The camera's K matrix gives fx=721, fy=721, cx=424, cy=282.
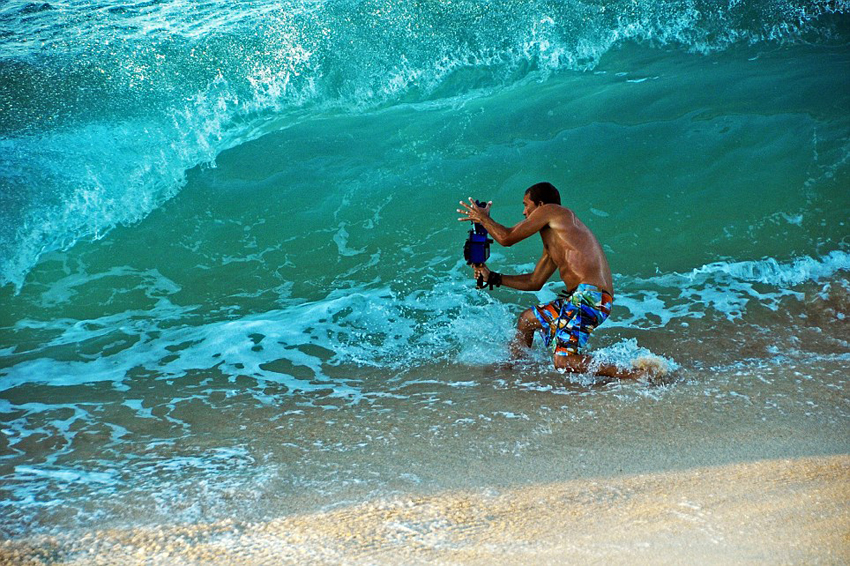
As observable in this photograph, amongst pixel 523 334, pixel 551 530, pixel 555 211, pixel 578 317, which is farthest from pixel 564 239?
pixel 551 530

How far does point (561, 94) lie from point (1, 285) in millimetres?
6813

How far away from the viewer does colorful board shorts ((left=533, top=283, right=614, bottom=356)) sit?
4.37 meters

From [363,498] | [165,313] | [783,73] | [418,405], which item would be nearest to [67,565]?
[363,498]

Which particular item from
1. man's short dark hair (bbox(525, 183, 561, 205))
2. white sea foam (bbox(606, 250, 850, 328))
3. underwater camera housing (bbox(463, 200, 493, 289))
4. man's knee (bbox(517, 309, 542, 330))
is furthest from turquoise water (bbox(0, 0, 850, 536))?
man's short dark hair (bbox(525, 183, 561, 205))

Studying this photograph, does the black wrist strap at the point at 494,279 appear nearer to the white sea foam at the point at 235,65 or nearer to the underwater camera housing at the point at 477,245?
the underwater camera housing at the point at 477,245

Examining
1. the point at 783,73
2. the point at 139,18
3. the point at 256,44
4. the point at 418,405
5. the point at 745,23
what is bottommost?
the point at 418,405

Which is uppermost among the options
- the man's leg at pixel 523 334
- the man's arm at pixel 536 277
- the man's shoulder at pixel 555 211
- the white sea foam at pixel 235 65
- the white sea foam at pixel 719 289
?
the white sea foam at pixel 235 65

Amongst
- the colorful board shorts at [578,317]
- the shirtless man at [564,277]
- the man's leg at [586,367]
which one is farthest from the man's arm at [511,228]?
the man's leg at [586,367]

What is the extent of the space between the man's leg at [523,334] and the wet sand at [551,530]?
1767mm

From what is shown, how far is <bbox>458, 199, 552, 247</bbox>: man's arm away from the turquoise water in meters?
0.81

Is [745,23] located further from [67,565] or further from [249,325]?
[67,565]

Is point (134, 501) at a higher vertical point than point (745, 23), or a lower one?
lower

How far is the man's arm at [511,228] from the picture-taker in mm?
4422

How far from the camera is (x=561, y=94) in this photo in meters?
9.38
